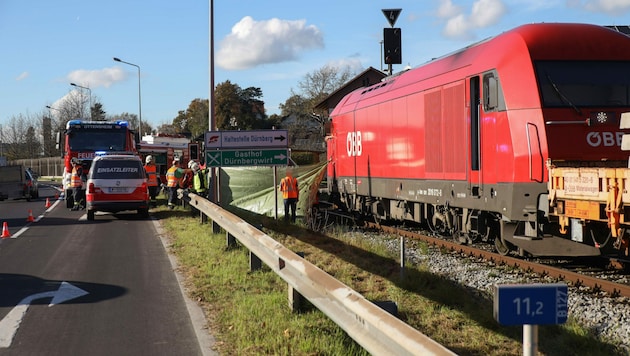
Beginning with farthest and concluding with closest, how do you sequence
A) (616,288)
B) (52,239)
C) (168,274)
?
(52,239)
(168,274)
(616,288)

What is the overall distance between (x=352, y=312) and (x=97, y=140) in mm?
22724

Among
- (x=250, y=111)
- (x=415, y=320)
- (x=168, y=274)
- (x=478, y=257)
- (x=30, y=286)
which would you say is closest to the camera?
(x=415, y=320)

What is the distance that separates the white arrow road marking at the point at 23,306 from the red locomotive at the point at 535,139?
6227 millimetres

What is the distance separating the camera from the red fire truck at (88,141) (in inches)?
987

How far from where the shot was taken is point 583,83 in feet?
33.0

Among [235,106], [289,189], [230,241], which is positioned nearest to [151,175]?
[289,189]

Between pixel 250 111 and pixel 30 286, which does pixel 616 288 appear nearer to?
pixel 30 286

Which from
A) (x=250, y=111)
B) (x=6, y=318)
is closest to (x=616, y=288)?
(x=6, y=318)

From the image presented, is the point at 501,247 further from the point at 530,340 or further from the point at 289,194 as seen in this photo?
the point at 530,340

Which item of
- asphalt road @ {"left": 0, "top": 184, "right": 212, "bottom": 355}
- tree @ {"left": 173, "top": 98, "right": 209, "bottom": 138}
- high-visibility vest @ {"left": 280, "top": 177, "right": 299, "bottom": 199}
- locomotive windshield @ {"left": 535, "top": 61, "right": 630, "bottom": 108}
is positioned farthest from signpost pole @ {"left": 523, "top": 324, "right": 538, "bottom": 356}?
tree @ {"left": 173, "top": 98, "right": 209, "bottom": 138}

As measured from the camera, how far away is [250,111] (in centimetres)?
8525

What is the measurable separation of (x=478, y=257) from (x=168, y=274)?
5.37 meters

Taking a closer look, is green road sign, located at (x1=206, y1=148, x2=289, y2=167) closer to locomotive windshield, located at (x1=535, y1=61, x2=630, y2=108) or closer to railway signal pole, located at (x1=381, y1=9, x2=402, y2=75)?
railway signal pole, located at (x1=381, y1=9, x2=402, y2=75)

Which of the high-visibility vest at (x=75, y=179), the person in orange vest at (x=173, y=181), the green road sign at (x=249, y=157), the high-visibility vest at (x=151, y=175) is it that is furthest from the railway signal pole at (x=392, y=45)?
the high-visibility vest at (x=75, y=179)
